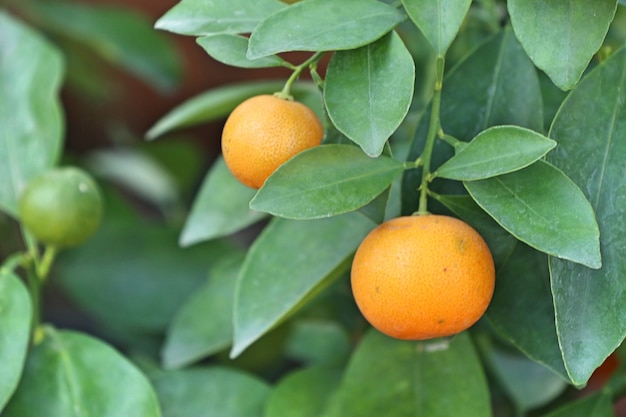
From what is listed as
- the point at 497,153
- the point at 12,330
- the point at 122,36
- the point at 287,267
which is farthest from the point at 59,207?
the point at 122,36

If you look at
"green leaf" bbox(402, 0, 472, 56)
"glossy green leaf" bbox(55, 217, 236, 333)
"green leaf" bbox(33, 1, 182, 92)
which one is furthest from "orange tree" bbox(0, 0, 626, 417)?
"green leaf" bbox(33, 1, 182, 92)

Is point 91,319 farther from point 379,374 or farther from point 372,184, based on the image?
point 372,184

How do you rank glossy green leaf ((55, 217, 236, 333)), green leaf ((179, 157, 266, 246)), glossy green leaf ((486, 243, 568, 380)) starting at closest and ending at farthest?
glossy green leaf ((486, 243, 568, 380))
green leaf ((179, 157, 266, 246))
glossy green leaf ((55, 217, 236, 333))

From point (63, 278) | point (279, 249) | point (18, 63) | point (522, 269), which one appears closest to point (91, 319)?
point (63, 278)

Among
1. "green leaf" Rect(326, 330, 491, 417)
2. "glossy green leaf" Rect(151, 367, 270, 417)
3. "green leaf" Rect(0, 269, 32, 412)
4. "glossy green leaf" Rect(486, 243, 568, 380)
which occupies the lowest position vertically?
"glossy green leaf" Rect(151, 367, 270, 417)

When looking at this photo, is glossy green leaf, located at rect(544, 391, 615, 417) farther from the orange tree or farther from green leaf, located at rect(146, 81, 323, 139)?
green leaf, located at rect(146, 81, 323, 139)

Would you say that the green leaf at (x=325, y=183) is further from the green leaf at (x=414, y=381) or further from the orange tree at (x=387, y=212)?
the green leaf at (x=414, y=381)

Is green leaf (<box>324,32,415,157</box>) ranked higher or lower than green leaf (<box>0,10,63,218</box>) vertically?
higher

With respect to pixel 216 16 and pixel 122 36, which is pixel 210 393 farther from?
pixel 122 36
